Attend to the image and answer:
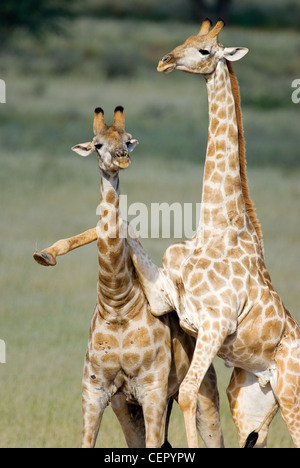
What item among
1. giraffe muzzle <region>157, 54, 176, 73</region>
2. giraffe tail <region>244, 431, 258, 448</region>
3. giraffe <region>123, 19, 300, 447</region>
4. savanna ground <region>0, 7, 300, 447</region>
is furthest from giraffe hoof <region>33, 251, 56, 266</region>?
savanna ground <region>0, 7, 300, 447</region>

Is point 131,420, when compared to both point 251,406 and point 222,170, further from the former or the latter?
point 222,170

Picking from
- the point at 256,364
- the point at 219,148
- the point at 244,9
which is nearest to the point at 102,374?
the point at 256,364

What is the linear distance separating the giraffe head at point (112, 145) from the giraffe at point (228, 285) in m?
0.52

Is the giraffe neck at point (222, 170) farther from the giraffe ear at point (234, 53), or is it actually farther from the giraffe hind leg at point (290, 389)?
the giraffe hind leg at point (290, 389)

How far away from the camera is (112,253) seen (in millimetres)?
6688

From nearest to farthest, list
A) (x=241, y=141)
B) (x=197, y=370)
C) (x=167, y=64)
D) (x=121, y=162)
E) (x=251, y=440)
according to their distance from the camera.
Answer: (x=121, y=162), (x=197, y=370), (x=167, y=64), (x=251, y=440), (x=241, y=141)

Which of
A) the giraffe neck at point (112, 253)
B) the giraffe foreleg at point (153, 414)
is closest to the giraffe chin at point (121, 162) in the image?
the giraffe neck at point (112, 253)

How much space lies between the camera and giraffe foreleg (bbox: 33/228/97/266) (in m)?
6.51

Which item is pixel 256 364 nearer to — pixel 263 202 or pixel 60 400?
pixel 60 400

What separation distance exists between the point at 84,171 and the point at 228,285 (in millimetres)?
17149

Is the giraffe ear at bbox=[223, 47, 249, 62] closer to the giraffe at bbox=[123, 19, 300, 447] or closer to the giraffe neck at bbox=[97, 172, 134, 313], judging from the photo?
the giraffe at bbox=[123, 19, 300, 447]

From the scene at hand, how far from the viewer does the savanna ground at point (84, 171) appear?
11117 millimetres

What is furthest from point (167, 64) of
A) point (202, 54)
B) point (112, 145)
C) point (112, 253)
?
point (112, 253)

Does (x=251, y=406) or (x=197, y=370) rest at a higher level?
(x=197, y=370)
